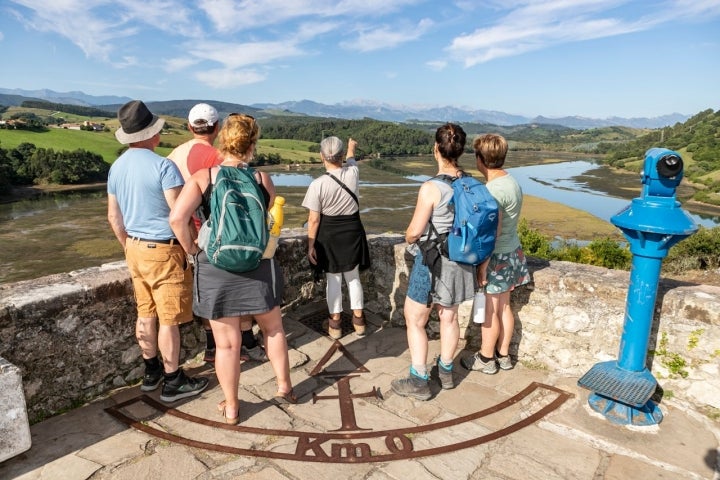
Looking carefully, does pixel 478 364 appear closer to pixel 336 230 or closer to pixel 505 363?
pixel 505 363

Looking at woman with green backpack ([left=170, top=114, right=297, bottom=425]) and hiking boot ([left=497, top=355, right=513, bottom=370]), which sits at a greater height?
woman with green backpack ([left=170, top=114, right=297, bottom=425])

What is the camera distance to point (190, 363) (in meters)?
3.85

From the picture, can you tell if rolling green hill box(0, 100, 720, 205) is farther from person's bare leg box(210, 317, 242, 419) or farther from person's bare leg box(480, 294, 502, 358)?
person's bare leg box(480, 294, 502, 358)

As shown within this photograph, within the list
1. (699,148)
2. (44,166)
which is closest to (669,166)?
(44,166)

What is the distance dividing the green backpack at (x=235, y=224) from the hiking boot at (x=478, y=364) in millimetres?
2001

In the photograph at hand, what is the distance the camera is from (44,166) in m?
60.9

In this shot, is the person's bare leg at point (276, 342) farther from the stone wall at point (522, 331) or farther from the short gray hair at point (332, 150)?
the short gray hair at point (332, 150)

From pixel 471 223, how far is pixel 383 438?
143 centimetres

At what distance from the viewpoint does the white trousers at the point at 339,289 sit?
4.36 meters

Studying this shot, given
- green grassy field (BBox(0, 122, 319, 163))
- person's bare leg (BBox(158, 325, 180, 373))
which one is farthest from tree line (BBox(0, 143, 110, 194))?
person's bare leg (BBox(158, 325, 180, 373))

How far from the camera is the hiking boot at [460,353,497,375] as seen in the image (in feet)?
12.3

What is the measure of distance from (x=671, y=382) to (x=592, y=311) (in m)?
0.67

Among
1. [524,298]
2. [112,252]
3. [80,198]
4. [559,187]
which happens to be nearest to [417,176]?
[559,187]

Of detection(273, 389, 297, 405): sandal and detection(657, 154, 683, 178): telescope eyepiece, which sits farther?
detection(273, 389, 297, 405): sandal
